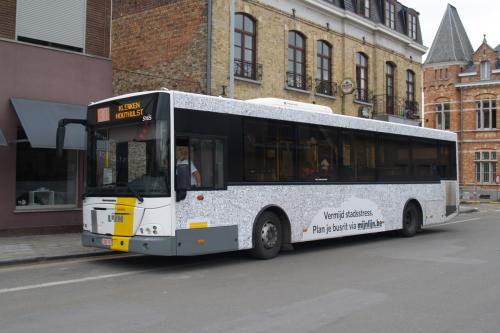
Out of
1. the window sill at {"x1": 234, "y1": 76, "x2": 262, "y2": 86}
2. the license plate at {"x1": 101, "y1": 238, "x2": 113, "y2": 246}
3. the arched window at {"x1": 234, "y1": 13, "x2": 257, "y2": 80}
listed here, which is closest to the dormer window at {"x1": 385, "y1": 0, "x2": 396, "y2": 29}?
the arched window at {"x1": 234, "y1": 13, "x2": 257, "y2": 80}

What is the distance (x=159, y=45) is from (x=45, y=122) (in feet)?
24.9

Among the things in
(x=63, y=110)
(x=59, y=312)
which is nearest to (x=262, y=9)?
(x=63, y=110)

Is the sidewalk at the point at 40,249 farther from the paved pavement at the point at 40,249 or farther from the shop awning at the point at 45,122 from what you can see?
the shop awning at the point at 45,122

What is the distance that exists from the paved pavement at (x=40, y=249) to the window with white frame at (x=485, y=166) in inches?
1720

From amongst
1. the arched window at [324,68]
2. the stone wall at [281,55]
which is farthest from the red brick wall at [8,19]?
the arched window at [324,68]

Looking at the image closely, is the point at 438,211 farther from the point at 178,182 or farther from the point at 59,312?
the point at 59,312

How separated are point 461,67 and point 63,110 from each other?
45.4 m

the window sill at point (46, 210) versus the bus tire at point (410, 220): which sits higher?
the window sill at point (46, 210)

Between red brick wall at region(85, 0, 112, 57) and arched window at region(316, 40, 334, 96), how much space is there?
10.8m

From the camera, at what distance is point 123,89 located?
21.3m

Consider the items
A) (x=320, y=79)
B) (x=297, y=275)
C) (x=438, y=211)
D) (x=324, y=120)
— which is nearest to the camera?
(x=297, y=275)

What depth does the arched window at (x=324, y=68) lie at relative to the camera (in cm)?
2425

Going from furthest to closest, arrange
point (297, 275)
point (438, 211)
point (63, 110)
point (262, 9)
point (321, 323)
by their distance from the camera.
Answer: point (262, 9) < point (438, 211) < point (63, 110) < point (297, 275) < point (321, 323)

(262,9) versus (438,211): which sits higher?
(262,9)
